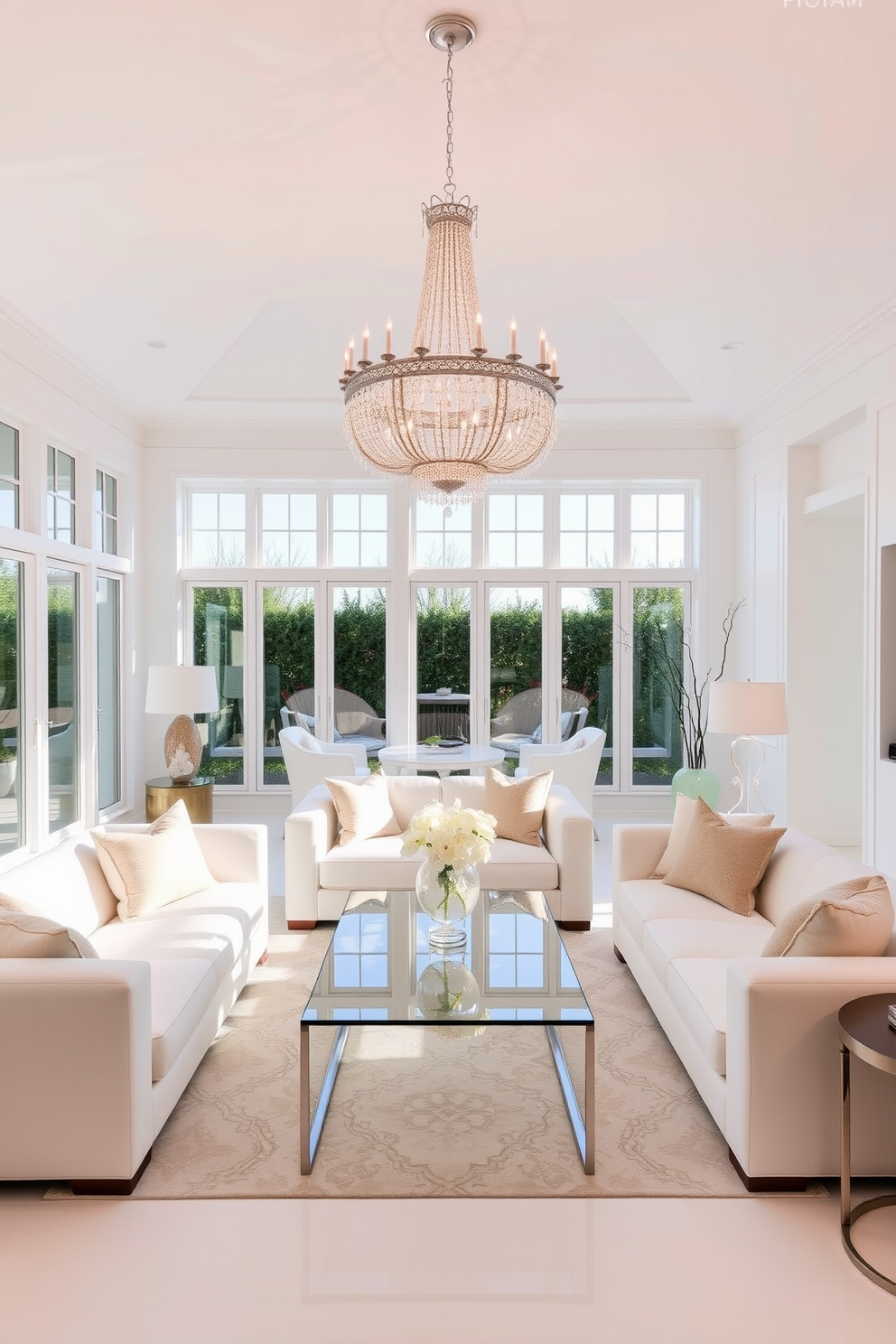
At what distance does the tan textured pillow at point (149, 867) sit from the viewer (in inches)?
144

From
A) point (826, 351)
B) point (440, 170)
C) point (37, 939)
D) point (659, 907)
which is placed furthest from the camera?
point (826, 351)

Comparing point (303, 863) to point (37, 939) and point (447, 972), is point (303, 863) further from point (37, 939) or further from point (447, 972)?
point (37, 939)

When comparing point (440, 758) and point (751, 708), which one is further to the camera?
point (440, 758)

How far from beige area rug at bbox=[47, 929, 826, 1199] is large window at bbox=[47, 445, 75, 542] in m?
3.66

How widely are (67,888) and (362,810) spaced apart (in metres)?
1.80

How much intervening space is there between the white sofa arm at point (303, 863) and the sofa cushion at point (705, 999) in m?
2.08

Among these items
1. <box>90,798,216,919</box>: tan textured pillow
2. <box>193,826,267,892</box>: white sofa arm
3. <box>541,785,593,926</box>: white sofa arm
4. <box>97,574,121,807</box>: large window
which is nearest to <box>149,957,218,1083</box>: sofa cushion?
<box>90,798,216,919</box>: tan textured pillow

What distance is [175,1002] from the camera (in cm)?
284

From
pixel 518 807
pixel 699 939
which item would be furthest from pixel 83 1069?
pixel 518 807

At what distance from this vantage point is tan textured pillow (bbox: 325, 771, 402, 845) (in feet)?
16.0

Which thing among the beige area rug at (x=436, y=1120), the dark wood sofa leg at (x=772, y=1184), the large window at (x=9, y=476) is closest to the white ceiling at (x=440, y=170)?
the large window at (x=9, y=476)

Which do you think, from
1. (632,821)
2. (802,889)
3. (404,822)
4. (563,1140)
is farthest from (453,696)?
(563,1140)

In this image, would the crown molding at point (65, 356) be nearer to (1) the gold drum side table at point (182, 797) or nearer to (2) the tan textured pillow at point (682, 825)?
(1) the gold drum side table at point (182, 797)

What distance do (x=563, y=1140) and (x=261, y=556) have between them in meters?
6.15
